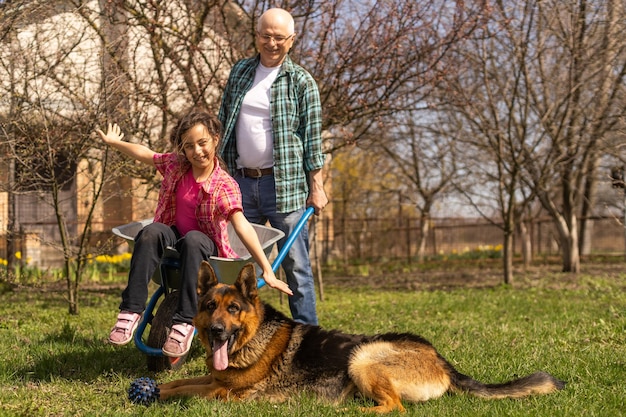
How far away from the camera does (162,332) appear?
4258 millimetres

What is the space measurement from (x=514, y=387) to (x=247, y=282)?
1.55 m

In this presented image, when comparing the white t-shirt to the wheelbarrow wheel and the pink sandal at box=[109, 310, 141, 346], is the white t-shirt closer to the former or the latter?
the wheelbarrow wheel

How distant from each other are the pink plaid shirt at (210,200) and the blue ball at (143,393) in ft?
3.26

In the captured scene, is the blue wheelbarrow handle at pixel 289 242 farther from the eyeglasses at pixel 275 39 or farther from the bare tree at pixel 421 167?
the bare tree at pixel 421 167

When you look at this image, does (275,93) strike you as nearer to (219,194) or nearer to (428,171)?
(219,194)

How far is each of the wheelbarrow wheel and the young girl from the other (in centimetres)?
44

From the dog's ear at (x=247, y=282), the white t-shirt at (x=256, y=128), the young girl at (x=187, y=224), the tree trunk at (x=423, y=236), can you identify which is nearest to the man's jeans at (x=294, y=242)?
the white t-shirt at (x=256, y=128)

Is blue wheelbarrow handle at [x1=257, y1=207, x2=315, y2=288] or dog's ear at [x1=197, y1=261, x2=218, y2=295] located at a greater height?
blue wheelbarrow handle at [x1=257, y1=207, x2=315, y2=288]

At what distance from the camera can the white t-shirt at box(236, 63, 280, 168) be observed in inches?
185

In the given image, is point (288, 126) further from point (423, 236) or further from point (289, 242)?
point (423, 236)

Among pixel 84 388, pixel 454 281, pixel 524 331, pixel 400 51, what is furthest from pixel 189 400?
pixel 454 281

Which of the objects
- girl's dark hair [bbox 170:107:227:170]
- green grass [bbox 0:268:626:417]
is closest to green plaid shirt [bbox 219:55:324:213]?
girl's dark hair [bbox 170:107:227:170]

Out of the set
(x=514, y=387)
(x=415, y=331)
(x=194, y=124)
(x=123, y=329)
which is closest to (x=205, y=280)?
(x=123, y=329)

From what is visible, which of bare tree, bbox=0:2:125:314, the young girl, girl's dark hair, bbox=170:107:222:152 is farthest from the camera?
bare tree, bbox=0:2:125:314
